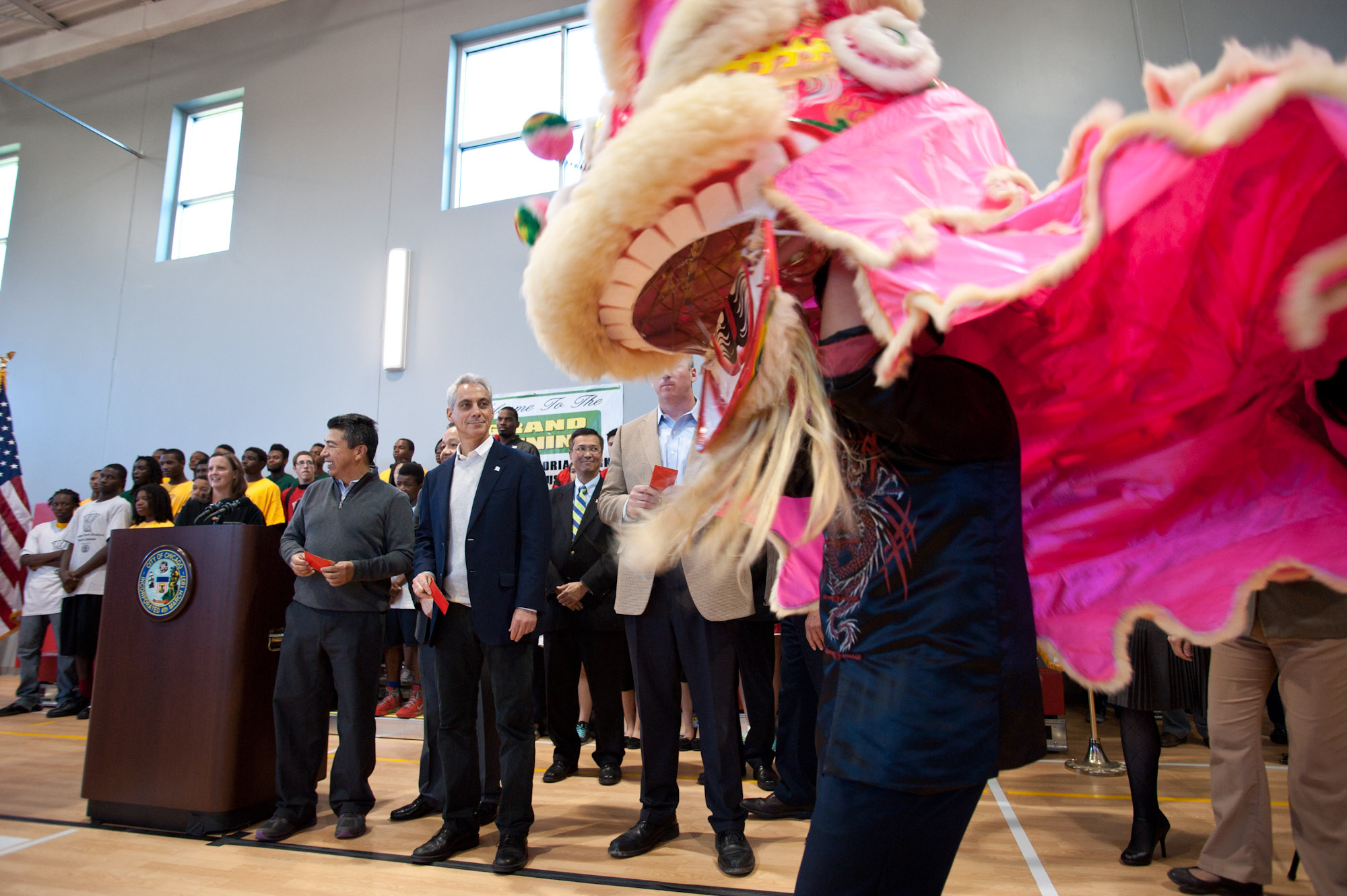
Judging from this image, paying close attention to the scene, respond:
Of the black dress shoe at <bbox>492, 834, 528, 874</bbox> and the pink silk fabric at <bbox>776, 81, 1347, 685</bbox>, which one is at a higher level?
the pink silk fabric at <bbox>776, 81, 1347, 685</bbox>

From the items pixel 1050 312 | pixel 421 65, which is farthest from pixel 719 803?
pixel 421 65

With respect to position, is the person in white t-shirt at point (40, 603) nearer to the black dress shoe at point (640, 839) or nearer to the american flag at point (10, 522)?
the american flag at point (10, 522)

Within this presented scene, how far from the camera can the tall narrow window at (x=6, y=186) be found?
9.34m

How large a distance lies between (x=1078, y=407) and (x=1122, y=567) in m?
0.22

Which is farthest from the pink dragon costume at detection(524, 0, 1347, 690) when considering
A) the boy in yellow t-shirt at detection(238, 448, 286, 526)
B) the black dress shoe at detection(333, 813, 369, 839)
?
the boy in yellow t-shirt at detection(238, 448, 286, 526)

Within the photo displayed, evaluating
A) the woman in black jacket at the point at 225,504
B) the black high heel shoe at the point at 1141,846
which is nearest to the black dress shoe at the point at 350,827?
the woman in black jacket at the point at 225,504

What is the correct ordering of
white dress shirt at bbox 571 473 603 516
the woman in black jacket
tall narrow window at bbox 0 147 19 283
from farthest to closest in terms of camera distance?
tall narrow window at bbox 0 147 19 283 < white dress shirt at bbox 571 473 603 516 < the woman in black jacket

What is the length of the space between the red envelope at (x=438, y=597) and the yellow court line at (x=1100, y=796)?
244cm

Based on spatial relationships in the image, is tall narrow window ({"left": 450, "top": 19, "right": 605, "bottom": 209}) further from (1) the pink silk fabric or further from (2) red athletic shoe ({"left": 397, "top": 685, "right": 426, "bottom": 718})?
(1) the pink silk fabric

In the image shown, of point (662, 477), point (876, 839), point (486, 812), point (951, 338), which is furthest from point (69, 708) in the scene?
point (951, 338)

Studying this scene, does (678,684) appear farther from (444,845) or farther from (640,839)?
(444,845)

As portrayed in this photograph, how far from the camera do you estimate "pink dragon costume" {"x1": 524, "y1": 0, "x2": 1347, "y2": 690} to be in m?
0.67

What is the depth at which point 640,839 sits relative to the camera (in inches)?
101

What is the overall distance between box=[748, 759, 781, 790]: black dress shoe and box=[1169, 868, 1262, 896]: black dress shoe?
150 cm
